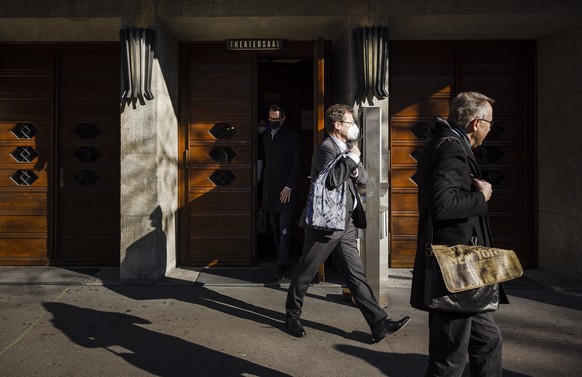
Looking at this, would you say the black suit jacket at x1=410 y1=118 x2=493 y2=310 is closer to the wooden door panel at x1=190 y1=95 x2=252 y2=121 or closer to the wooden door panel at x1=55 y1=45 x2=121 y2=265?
the wooden door panel at x1=190 y1=95 x2=252 y2=121

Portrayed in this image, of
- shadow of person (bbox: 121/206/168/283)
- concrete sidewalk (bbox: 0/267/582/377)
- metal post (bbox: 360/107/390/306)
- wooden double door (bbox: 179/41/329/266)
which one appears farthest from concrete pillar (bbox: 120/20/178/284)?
metal post (bbox: 360/107/390/306)

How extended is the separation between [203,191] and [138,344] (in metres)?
3.36

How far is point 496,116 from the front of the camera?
8.05 meters

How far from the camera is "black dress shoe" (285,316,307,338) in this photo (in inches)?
203

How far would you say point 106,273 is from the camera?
24.7 ft

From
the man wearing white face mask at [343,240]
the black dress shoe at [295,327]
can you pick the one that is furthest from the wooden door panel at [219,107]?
the black dress shoe at [295,327]

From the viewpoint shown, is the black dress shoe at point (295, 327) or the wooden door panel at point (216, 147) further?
the wooden door panel at point (216, 147)

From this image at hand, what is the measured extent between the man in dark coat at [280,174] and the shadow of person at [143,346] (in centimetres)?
227

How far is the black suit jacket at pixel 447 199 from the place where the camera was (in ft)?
10.2

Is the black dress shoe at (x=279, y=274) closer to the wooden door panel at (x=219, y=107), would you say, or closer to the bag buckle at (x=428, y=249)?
the wooden door panel at (x=219, y=107)

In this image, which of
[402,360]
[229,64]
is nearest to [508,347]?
[402,360]

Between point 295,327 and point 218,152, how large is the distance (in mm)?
3565

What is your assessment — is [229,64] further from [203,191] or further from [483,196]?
[483,196]

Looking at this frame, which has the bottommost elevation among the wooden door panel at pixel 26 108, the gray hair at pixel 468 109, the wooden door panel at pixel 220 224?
the wooden door panel at pixel 220 224
